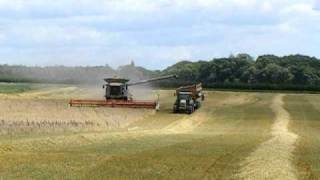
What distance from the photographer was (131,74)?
102625 mm

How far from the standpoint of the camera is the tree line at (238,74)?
12838cm

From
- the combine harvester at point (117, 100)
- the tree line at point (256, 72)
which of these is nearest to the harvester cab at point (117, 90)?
the combine harvester at point (117, 100)

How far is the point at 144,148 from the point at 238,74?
120 meters

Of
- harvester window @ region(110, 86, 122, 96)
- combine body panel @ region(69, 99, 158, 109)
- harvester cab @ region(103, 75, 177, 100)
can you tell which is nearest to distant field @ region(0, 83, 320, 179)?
combine body panel @ region(69, 99, 158, 109)

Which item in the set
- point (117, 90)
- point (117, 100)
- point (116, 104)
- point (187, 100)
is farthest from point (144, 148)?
point (117, 90)

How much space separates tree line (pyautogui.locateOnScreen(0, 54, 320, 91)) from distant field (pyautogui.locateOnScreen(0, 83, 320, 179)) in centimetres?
5859

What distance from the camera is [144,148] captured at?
30219 millimetres

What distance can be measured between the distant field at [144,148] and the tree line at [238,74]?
58.6 metres

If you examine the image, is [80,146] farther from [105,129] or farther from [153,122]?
[153,122]

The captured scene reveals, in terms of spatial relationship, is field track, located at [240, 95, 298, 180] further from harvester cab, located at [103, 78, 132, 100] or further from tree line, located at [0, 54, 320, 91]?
tree line, located at [0, 54, 320, 91]

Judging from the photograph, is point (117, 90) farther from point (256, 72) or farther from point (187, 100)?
point (256, 72)

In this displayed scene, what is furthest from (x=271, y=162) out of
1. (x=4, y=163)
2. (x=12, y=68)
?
(x=12, y=68)

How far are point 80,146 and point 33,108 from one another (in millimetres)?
31505

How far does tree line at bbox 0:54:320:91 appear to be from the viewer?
128 metres
